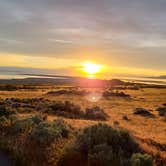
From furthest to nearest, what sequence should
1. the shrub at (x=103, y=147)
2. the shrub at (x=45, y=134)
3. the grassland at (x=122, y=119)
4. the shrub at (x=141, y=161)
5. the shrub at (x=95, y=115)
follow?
the shrub at (x=95, y=115)
the grassland at (x=122, y=119)
the shrub at (x=45, y=134)
the shrub at (x=103, y=147)
the shrub at (x=141, y=161)

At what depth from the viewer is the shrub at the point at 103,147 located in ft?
31.6

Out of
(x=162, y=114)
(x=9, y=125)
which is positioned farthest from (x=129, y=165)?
(x=162, y=114)

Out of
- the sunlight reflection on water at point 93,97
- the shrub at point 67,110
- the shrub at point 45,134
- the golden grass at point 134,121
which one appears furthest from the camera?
the sunlight reflection on water at point 93,97

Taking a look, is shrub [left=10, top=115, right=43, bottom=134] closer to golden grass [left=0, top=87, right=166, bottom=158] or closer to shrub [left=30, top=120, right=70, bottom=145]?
shrub [left=30, top=120, right=70, bottom=145]

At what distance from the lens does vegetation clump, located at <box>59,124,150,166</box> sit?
9648 mm

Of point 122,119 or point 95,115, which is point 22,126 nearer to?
point 95,115

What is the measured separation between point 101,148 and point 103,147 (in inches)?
2.7

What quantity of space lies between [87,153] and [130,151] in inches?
57.7

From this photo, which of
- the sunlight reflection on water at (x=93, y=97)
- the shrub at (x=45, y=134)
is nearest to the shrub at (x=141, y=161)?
the shrub at (x=45, y=134)

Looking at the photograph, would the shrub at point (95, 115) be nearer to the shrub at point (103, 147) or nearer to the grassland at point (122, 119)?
the grassland at point (122, 119)

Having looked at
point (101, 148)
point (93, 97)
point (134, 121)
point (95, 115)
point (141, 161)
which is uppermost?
point (101, 148)

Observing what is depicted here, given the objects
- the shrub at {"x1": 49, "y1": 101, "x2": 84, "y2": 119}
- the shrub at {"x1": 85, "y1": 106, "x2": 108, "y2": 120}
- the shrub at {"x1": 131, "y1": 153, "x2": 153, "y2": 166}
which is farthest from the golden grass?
the shrub at {"x1": 49, "y1": 101, "x2": 84, "y2": 119}

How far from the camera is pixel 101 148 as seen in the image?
400 inches

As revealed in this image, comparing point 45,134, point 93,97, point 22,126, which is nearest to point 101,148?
point 45,134
